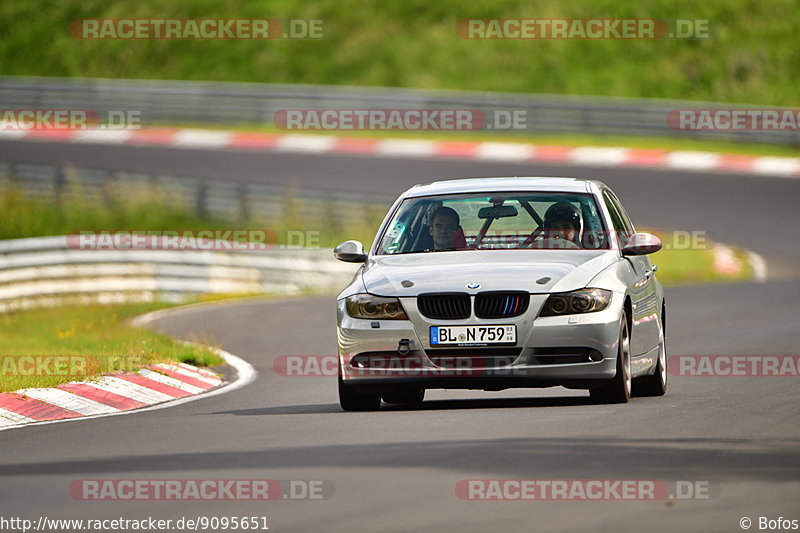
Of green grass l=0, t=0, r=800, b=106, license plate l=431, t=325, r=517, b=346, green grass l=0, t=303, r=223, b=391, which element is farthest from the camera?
green grass l=0, t=0, r=800, b=106

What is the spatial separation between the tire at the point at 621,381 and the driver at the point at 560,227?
0.75 m

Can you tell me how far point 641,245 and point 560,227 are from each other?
586mm

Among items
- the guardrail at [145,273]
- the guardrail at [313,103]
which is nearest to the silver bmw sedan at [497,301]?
the guardrail at [145,273]

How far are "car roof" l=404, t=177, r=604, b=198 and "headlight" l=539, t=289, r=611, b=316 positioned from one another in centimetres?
136

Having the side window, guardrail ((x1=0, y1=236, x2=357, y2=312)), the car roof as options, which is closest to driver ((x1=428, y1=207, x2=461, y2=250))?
the car roof

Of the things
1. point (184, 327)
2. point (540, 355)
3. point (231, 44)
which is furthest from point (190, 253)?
point (231, 44)

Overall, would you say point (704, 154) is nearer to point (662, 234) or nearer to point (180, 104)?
point (662, 234)

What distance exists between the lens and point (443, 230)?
1130 cm

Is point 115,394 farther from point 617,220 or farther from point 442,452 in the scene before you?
point 442,452

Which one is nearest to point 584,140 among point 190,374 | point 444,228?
point 190,374

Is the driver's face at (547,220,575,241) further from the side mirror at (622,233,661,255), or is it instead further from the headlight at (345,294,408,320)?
the headlight at (345,294,408,320)

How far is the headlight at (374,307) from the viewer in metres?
10.4

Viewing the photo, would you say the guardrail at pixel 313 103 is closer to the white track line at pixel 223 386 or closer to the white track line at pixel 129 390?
the white track line at pixel 223 386

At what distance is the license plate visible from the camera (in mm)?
10195
